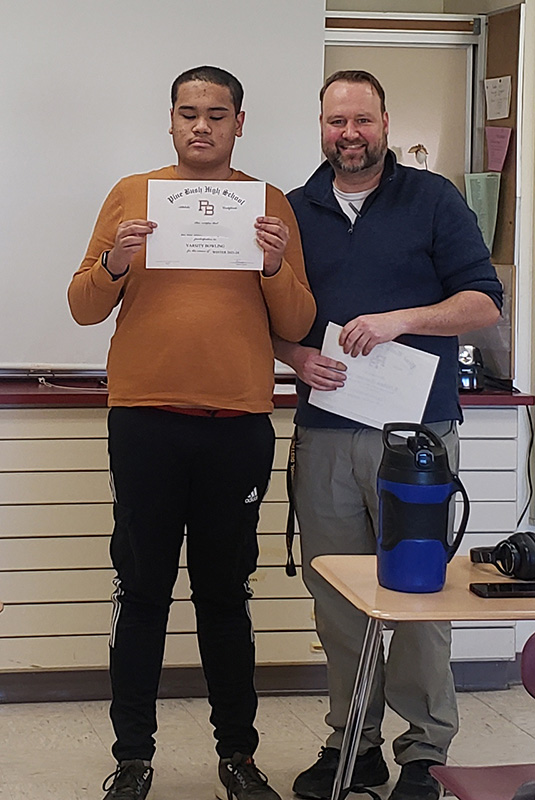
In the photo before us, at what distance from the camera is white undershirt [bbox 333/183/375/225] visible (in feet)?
8.03

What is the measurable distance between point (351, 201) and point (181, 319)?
1.68 feet

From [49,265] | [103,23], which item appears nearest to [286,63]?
[103,23]

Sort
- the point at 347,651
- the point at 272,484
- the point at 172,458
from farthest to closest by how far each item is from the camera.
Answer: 1. the point at 272,484
2. the point at 347,651
3. the point at 172,458

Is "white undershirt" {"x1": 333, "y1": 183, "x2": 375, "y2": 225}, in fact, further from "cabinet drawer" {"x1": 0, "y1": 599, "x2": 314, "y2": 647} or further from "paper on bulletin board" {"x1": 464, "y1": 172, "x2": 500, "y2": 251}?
"cabinet drawer" {"x1": 0, "y1": 599, "x2": 314, "y2": 647}

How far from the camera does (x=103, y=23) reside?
11.0 ft

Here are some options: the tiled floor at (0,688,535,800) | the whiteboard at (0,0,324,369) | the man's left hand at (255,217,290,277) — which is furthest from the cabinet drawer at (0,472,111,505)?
the man's left hand at (255,217,290,277)

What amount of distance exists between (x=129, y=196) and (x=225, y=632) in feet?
3.21

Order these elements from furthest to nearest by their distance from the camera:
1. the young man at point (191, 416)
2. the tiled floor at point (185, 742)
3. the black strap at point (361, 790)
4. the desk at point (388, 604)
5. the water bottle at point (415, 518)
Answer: the tiled floor at point (185, 742)
the black strap at point (361, 790)
the young man at point (191, 416)
the water bottle at point (415, 518)
the desk at point (388, 604)

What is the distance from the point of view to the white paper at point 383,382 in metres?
2.35

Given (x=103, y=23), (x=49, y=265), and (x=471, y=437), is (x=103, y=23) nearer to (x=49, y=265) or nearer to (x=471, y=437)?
(x=49, y=265)

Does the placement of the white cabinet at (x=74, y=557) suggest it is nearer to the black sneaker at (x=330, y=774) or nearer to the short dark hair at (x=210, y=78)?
the black sneaker at (x=330, y=774)

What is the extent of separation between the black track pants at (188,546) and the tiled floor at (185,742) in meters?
0.29

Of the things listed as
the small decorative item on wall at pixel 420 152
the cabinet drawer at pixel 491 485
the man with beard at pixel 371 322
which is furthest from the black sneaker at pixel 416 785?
the small decorative item on wall at pixel 420 152

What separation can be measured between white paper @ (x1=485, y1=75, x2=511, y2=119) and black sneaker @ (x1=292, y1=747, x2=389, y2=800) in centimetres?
208
